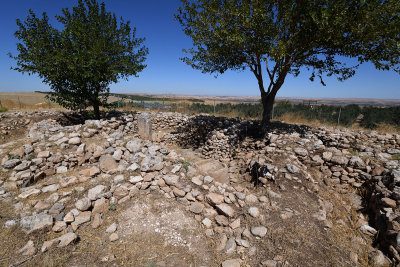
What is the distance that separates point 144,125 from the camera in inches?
332

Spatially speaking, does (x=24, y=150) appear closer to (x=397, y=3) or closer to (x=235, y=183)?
(x=235, y=183)

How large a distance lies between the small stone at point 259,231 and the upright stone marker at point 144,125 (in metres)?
6.46

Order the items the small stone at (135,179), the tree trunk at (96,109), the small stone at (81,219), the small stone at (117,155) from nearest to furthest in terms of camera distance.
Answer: the small stone at (81,219)
the small stone at (135,179)
the small stone at (117,155)
the tree trunk at (96,109)

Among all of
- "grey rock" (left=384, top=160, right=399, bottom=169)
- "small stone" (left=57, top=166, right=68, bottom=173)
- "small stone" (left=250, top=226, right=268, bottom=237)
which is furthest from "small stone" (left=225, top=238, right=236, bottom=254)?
"grey rock" (left=384, top=160, right=399, bottom=169)

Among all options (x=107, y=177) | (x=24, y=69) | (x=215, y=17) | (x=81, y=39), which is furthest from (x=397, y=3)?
(x=24, y=69)

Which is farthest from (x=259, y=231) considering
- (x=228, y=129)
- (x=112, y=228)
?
(x=228, y=129)

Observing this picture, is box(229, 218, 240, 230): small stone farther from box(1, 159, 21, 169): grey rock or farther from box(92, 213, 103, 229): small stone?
box(1, 159, 21, 169): grey rock

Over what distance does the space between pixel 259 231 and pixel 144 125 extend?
22.0 feet

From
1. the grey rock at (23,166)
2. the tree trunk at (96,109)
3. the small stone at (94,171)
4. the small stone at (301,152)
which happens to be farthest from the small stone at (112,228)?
the tree trunk at (96,109)

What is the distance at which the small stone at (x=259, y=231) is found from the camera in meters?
3.49

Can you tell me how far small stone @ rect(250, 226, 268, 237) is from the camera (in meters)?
3.49

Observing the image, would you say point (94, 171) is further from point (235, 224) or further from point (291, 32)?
point (291, 32)

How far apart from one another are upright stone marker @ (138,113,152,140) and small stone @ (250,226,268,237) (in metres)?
6.46

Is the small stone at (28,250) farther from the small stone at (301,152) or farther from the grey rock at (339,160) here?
the grey rock at (339,160)
